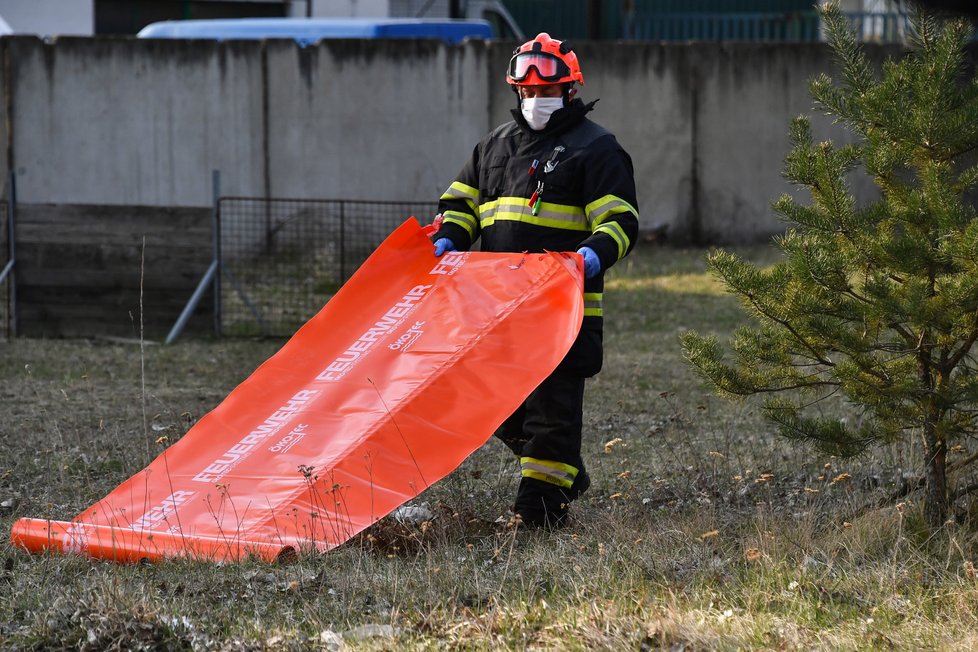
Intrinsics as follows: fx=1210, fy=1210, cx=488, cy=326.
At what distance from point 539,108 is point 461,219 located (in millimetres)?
687

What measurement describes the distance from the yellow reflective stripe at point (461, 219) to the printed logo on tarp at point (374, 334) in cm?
32

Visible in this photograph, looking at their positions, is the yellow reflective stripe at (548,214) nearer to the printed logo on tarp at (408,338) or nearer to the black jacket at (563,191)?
the black jacket at (563,191)

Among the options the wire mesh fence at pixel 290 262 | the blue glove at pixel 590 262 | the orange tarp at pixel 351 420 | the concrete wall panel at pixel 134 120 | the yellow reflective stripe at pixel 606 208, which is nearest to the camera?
the orange tarp at pixel 351 420

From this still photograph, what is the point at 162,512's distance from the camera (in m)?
4.91

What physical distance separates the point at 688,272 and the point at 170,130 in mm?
6896

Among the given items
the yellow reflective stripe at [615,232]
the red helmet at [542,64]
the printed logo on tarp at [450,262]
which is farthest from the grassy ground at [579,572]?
the red helmet at [542,64]

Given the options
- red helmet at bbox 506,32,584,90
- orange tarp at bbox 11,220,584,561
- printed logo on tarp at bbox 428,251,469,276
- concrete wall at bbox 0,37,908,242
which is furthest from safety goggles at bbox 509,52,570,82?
concrete wall at bbox 0,37,908,242

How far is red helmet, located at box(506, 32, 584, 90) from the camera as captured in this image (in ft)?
17.0

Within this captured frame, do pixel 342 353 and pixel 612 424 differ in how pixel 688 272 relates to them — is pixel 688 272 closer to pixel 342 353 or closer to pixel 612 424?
pixel 612 424

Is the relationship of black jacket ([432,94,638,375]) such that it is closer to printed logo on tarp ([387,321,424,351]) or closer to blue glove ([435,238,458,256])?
blue glove ([435,238,458,256])

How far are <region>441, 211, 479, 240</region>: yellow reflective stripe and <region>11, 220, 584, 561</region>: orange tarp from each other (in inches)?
5.9

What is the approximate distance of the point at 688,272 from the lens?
14.3m

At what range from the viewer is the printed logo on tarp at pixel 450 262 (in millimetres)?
5578

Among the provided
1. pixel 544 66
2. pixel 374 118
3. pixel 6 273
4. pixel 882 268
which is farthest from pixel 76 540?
pixel 374 118
